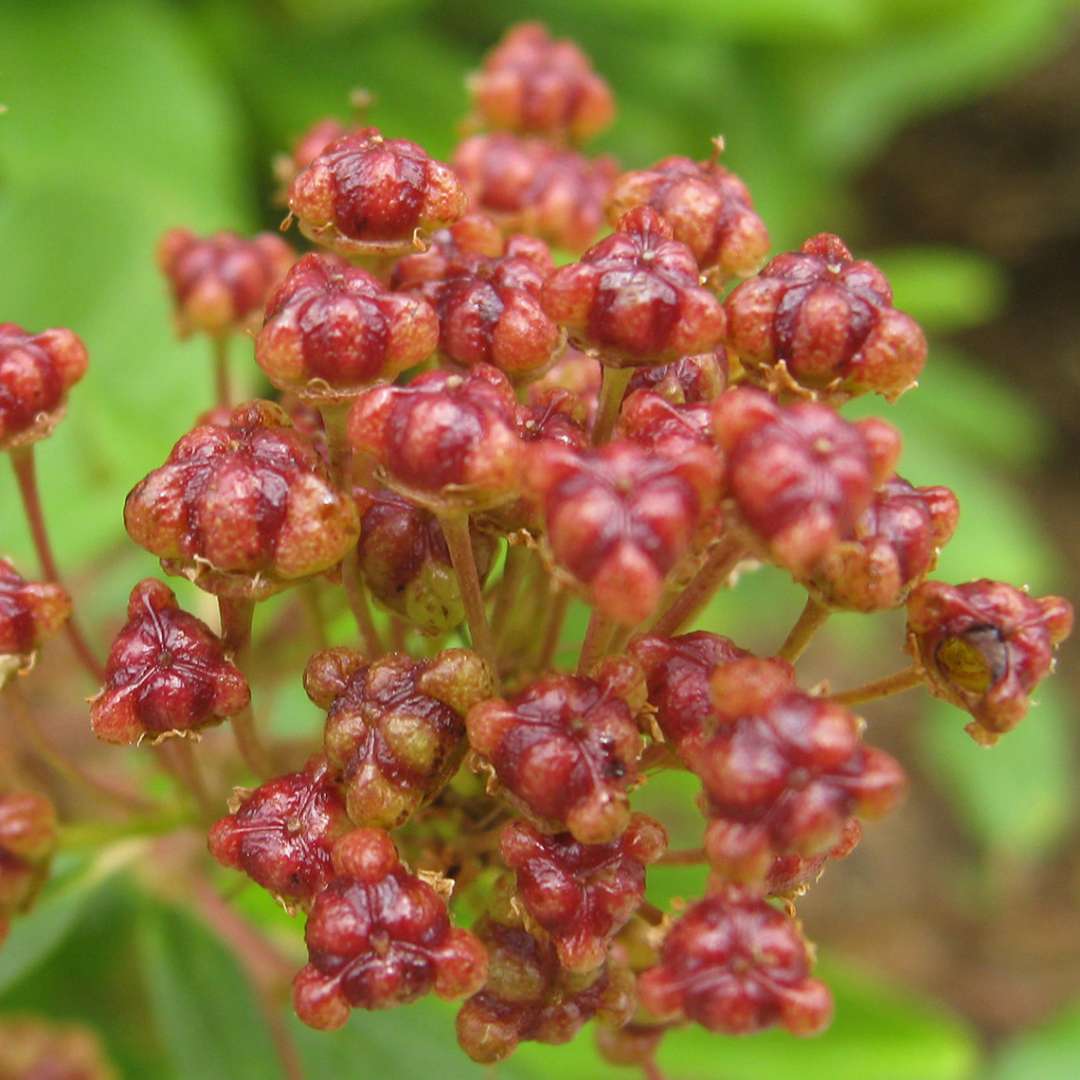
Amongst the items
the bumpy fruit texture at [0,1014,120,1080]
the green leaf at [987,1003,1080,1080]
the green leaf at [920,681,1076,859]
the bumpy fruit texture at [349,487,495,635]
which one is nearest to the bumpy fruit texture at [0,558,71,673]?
the bumpy fruit texture at [349,487,495,635]

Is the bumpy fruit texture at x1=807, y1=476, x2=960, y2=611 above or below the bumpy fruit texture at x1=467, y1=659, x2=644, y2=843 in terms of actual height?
above

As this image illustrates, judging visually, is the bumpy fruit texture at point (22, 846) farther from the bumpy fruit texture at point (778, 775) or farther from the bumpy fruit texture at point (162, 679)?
the bumpy fruit texture at point (778, 775)

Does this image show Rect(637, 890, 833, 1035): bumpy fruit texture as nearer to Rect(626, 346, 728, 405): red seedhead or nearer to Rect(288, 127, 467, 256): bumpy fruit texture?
Rect(626, 346, 728, 405): red seedhead

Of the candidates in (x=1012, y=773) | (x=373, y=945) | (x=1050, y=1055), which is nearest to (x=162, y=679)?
(x=373, y=945)

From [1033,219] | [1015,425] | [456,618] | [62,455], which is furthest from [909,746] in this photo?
[456,618]

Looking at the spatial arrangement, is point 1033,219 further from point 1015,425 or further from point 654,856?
point 654,856

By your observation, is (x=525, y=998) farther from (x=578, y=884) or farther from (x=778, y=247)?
(x=778, y=247)
